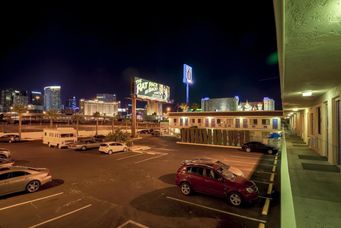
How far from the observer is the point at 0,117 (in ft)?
264

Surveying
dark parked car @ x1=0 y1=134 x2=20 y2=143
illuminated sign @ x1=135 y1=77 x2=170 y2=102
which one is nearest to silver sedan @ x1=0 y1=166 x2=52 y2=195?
dark parked car @ x1=0 y1=134 x2=20 y2=143

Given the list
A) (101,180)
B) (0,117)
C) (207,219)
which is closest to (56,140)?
(101,180)

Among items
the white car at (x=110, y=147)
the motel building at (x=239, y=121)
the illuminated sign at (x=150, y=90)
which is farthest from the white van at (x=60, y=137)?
the motel building at (x=239, y=121)

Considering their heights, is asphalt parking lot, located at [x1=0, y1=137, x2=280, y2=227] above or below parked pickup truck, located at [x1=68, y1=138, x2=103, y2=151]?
below

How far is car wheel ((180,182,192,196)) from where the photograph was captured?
10328mm

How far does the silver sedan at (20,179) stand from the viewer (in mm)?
10242

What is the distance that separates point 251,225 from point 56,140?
29.5 metres

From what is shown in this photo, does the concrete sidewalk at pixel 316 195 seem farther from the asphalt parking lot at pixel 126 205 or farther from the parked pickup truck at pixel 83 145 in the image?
the parked pickup truck at pixel 83 145

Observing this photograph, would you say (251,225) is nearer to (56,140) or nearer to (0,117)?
(56,140)

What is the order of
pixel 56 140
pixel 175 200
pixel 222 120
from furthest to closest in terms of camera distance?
pixel 222 120
pixel 56 140
pixel 175 200

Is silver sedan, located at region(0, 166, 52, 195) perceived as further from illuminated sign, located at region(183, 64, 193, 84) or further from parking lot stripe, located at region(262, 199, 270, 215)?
illuminated sign, located at region(183, 64, 193, 84)

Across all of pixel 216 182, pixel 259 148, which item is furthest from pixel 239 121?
pixel 216 182

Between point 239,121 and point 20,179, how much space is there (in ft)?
124

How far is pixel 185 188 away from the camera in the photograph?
10469 mm
